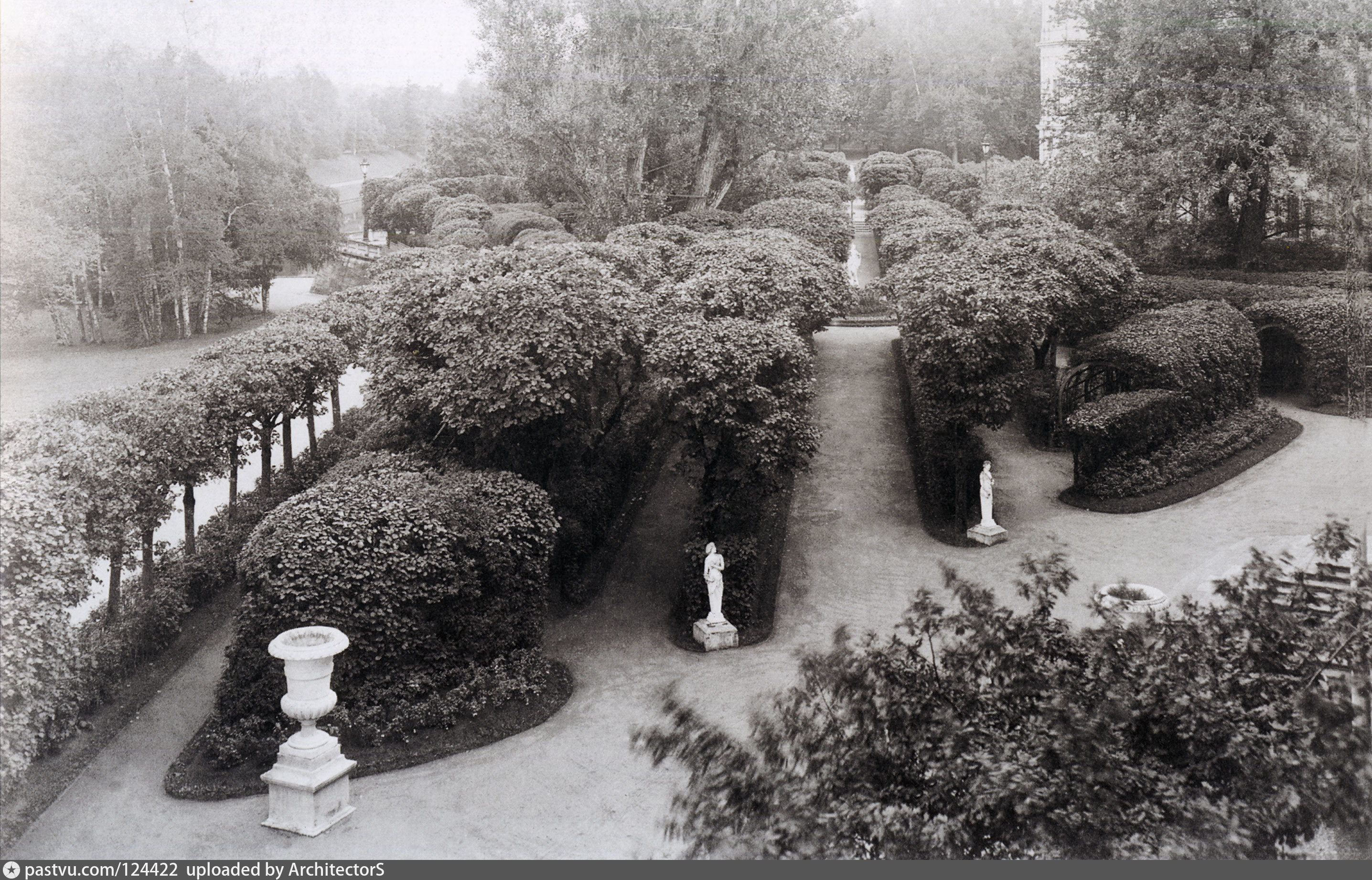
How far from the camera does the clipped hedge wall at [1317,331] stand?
13.2 metres

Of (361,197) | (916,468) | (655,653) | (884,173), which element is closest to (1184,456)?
(916,468)

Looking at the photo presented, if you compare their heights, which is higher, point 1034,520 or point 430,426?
point 430,426

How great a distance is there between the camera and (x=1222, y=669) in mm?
7273

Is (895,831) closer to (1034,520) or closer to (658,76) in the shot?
(1034,520)

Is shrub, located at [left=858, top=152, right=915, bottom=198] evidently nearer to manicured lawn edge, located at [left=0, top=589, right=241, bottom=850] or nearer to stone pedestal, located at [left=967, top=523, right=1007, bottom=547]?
stone pedestal, located at [left=967, top=523, right=1007, bottom=547]

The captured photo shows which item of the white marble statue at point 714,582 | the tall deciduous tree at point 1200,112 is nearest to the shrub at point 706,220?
the tall deciduous tree at point 1200,112

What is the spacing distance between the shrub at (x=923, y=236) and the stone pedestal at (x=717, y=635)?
10.7 m

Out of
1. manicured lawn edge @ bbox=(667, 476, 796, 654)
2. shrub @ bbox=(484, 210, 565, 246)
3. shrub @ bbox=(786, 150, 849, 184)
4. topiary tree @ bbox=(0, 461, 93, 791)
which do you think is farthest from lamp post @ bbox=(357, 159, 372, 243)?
shrub @ bbox=(786, 150, 849, 184)

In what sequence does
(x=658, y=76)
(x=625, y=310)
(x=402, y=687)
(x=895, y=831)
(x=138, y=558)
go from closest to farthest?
(x=895, y=831)
(x=402, y=687)
(x=138, y=558)
(x=625, y=310)
(x=658, y=76)

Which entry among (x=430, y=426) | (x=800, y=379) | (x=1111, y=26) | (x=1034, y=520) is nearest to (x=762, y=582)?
(x=800, y=379)

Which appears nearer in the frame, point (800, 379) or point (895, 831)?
point (895, 831)

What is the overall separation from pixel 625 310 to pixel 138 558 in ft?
23.7

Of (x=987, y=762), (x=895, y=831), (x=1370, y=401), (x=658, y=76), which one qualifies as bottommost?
(x=895, y=831)

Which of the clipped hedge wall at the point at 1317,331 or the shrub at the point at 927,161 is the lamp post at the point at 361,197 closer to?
the clipped hedge wall at the point at 1317,331
